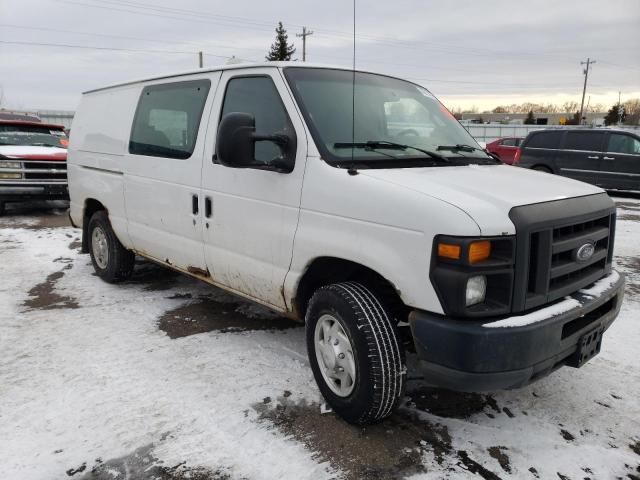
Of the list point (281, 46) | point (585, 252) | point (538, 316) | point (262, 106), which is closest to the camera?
point (538, 316)

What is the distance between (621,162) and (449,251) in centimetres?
1204

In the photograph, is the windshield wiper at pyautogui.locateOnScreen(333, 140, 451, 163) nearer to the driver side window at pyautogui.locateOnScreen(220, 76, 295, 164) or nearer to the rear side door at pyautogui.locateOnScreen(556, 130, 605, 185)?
the driver side window at pyautogui.locateOnScreen(220, 76, 295, 164)

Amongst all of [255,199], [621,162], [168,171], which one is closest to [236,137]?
[255,199]

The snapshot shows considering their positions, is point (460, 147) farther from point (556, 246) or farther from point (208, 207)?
point (208, 207)

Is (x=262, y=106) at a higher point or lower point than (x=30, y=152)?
higher

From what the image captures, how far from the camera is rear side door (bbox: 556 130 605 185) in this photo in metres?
12.6

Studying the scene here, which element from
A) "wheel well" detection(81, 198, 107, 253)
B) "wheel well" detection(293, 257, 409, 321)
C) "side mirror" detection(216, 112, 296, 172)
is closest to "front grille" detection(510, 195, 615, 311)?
"wheel well" detection(293, 257, 409, 321)

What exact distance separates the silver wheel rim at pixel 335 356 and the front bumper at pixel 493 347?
0.48m

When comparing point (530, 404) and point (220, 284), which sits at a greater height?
point (220, 284)

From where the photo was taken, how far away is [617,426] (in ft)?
9.79

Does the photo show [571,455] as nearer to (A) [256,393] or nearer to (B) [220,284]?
(A) [256,393]

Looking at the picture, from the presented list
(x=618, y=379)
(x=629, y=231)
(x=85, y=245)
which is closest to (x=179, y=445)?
(x=618, y=379)

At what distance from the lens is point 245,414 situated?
3049mm

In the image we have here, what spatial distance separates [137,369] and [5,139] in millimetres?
8525
